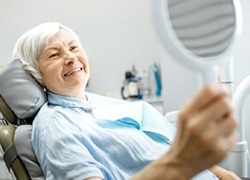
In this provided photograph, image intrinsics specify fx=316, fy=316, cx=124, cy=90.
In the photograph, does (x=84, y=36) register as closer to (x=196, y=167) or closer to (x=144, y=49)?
(x=144, y=49)

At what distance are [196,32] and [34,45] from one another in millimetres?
951

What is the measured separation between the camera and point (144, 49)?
2.90 meters

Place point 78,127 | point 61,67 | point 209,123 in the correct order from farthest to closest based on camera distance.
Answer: point 61,67 < point 78,127 < point 209,123

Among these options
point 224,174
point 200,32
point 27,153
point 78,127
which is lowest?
point 224,174

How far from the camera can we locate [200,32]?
1.90ft

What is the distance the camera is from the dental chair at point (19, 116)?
1239mm

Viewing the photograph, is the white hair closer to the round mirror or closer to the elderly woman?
the elderly woman

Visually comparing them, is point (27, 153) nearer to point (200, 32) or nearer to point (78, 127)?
point (78, 127)

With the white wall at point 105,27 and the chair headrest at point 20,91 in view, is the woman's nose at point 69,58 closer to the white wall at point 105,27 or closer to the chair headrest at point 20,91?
the chair headrest at point 20,91

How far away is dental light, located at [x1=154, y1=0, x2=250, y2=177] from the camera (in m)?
0.56

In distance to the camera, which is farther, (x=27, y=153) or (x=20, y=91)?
(x=20, y=91)

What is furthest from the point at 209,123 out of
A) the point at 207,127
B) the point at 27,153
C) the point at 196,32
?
the point at 27,153

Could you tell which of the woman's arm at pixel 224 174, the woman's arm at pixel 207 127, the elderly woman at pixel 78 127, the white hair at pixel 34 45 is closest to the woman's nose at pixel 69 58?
the elderly woman at pixel 78 127

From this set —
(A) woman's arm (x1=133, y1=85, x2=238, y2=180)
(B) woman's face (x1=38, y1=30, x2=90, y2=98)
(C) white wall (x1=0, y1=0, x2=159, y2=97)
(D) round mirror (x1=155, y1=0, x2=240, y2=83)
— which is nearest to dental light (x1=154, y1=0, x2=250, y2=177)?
(D) round mirror (x1=155, y1=0, x2=240, y2=83)
